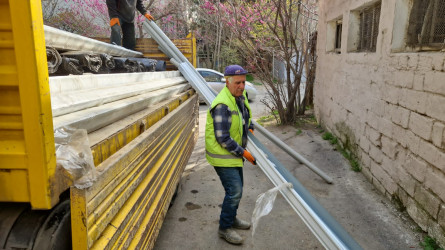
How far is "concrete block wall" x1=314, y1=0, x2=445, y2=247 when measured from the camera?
2998 millimetres

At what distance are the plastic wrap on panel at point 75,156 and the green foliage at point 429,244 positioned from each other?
3051mm

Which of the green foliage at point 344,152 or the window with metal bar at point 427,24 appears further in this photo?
the green foliage at point 344,152

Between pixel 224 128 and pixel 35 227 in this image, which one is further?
pixel 224 128

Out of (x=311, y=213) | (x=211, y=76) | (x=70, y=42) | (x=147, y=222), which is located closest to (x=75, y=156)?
(x=147, y=222)

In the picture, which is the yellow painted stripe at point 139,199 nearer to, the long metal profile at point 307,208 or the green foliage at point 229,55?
the long metal profile at point 307,208

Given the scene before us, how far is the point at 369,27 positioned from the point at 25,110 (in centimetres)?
538

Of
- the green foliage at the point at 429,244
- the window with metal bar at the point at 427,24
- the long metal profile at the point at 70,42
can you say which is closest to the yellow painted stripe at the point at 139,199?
the long metal profile at the point at 70,42

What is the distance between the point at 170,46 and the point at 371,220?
3.95 m

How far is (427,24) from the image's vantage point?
3.42m

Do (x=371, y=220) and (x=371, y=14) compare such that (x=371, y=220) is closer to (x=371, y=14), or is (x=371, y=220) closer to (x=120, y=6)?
(x=371, y=14)

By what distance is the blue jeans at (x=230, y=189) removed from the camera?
9.85 feet

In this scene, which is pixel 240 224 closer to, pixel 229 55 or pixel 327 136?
pixel 327 136

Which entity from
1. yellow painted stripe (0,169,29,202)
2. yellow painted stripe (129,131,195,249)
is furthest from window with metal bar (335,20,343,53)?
yellow painted stripe (0,169,29,202)

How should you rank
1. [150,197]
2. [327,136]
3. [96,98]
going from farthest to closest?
[327,136]
[150,197]
[96,98]
